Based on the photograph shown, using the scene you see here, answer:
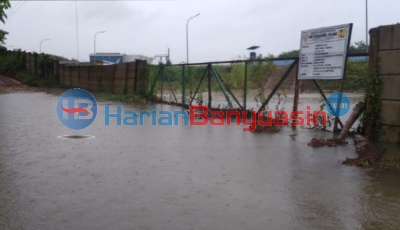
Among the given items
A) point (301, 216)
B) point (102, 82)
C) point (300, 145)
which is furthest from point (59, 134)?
point (102, 82)

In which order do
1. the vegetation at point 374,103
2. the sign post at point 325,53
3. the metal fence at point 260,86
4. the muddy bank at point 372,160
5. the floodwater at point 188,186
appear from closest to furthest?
1. the floodwater at point 188,186
2. the muddy bank at point 372,160
3. the vegetation at point 374,103
4. the sign post at point 325,53
5. the metal fence at point 260,86

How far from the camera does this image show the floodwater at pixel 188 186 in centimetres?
389

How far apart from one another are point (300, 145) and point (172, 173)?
304cm

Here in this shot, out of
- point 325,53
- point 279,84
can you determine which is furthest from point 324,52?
point 279,84

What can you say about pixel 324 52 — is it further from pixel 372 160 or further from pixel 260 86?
pixel 372 160

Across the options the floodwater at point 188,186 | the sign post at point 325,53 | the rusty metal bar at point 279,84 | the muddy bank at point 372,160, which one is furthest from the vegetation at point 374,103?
the rusty metal bar at point 279,84

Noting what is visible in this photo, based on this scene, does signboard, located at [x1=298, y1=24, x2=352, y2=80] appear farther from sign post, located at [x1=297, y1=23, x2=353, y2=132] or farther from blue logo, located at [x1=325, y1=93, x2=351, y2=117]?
blue logo, located at [x1=325, y1=93, x2=351, y2=117]

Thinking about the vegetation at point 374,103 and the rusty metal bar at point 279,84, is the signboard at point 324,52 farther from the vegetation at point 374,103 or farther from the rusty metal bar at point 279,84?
the vegetation at point 374,103

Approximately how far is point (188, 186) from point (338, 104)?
505 centimetres

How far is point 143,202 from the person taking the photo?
4371 mm

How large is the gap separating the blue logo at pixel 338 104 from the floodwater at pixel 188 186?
59.1 inches

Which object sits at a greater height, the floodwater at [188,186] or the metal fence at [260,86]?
the metal fence at [260,86]

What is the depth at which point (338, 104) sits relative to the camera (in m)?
8.80

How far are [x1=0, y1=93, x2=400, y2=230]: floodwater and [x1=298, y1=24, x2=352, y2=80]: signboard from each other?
6.14 ft
